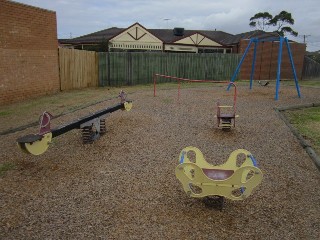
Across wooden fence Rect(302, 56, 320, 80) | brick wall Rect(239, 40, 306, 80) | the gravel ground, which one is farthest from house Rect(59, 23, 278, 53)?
the gravel ground

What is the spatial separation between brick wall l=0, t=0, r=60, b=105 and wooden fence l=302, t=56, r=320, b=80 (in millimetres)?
20922

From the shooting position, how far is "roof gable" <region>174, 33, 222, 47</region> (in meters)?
31.6

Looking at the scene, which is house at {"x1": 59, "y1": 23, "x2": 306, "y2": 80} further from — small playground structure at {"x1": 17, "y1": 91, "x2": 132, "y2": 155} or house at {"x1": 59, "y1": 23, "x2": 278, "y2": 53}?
small playground structure at {"x1": 17, "y1": 91, "x2": 132, "y2": 155}

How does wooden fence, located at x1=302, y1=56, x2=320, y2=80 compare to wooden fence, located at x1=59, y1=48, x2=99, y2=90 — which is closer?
wooden fence, located at x1=59, y1=48, x2=99, y2=90

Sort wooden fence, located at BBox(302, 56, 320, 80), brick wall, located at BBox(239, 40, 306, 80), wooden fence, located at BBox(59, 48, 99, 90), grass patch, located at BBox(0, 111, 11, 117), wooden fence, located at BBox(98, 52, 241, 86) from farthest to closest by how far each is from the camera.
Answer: wooden fence, located at BBox(302, 56, 320, 80) → brick wall, located at BBox(239, 40, 306, 80) → wooden fence, located at BBox(98, 52, 241, 86) → wooden fence, located at BBox(59, 48, 99, 90) → grass patch, located at BBox(0, 111, 11, 117)

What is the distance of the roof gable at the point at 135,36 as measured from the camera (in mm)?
29634

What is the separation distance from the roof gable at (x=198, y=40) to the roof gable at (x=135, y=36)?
2.58m

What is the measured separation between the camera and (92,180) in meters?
5.25

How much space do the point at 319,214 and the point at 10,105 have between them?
36.1ft

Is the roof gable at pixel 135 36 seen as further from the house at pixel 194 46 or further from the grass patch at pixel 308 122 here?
the grass patch at pixel 308 122

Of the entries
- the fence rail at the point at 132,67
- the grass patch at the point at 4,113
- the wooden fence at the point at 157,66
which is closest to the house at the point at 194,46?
the wooden fence at the point at 157,66

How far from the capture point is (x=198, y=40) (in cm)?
3195

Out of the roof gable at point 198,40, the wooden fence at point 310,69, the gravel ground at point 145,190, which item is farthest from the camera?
the roof gable at point 198,40

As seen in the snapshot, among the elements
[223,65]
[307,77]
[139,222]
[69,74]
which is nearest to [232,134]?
[139,222]
